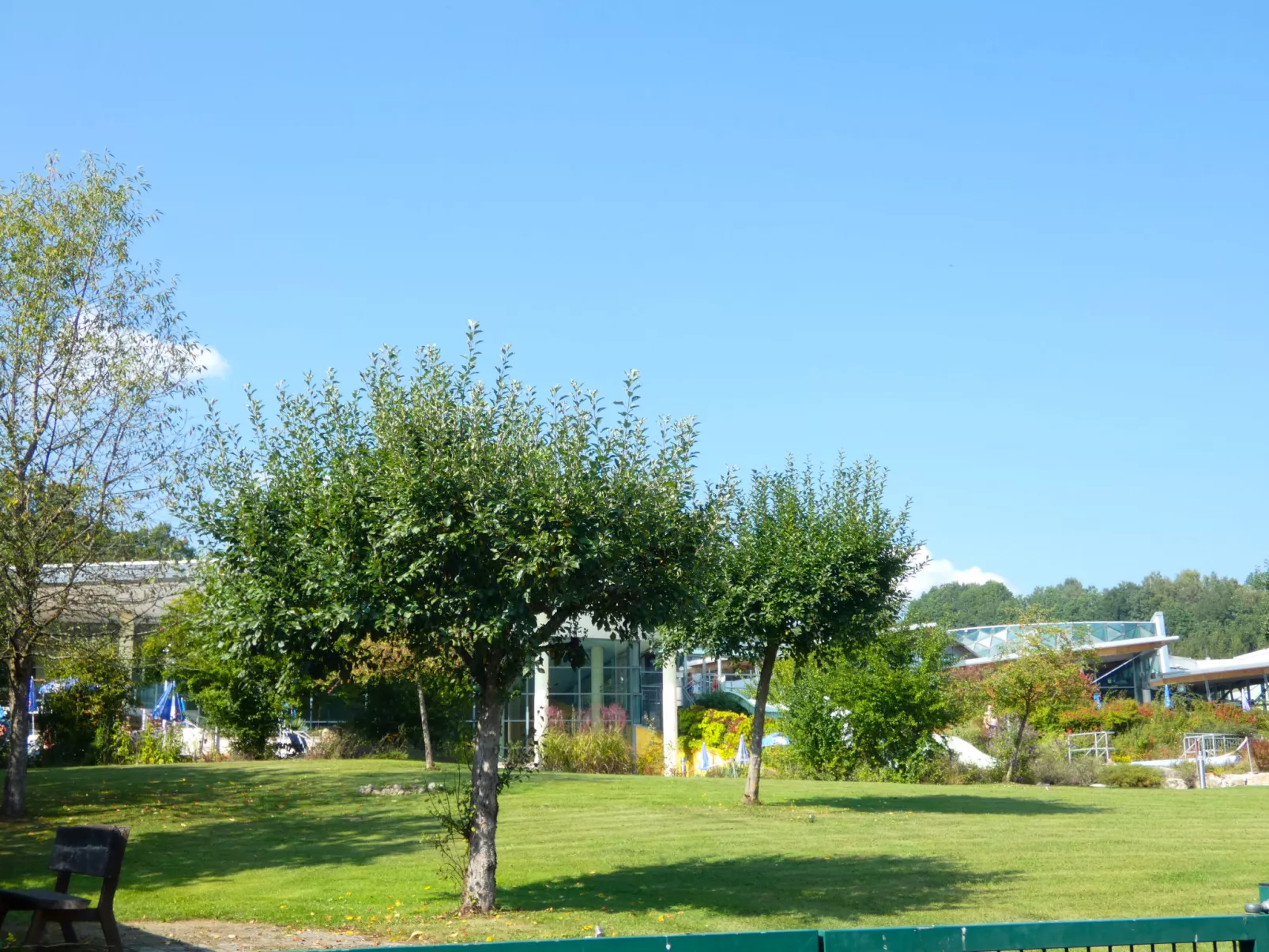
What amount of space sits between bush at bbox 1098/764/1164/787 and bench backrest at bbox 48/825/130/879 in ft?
88.7

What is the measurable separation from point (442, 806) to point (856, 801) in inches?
326

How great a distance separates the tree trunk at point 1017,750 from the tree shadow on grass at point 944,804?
7.39 m

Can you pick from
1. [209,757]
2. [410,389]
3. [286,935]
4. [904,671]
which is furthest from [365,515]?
[209,757]

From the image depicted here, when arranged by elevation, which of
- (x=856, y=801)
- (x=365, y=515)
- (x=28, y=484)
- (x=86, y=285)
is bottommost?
(x=856, y=801)

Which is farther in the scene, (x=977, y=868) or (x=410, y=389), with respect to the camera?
(x=977, y=868)

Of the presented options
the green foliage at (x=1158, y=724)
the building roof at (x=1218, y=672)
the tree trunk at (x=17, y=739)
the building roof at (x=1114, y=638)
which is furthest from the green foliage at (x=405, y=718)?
the building roof at (x=1218, y=672)

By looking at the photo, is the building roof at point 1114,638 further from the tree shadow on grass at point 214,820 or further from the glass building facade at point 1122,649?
the tree shadow on grass at point 214,820

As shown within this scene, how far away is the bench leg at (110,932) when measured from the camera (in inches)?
352

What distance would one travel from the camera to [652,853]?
16000 millimetres

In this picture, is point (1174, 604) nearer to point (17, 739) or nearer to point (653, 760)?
point (653, 760)

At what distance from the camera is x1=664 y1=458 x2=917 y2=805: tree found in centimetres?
2105

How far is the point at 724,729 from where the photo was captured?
119ft

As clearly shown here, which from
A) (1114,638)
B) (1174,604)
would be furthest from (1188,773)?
(1174,604)

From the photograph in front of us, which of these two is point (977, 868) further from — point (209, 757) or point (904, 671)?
point (209, 757)
